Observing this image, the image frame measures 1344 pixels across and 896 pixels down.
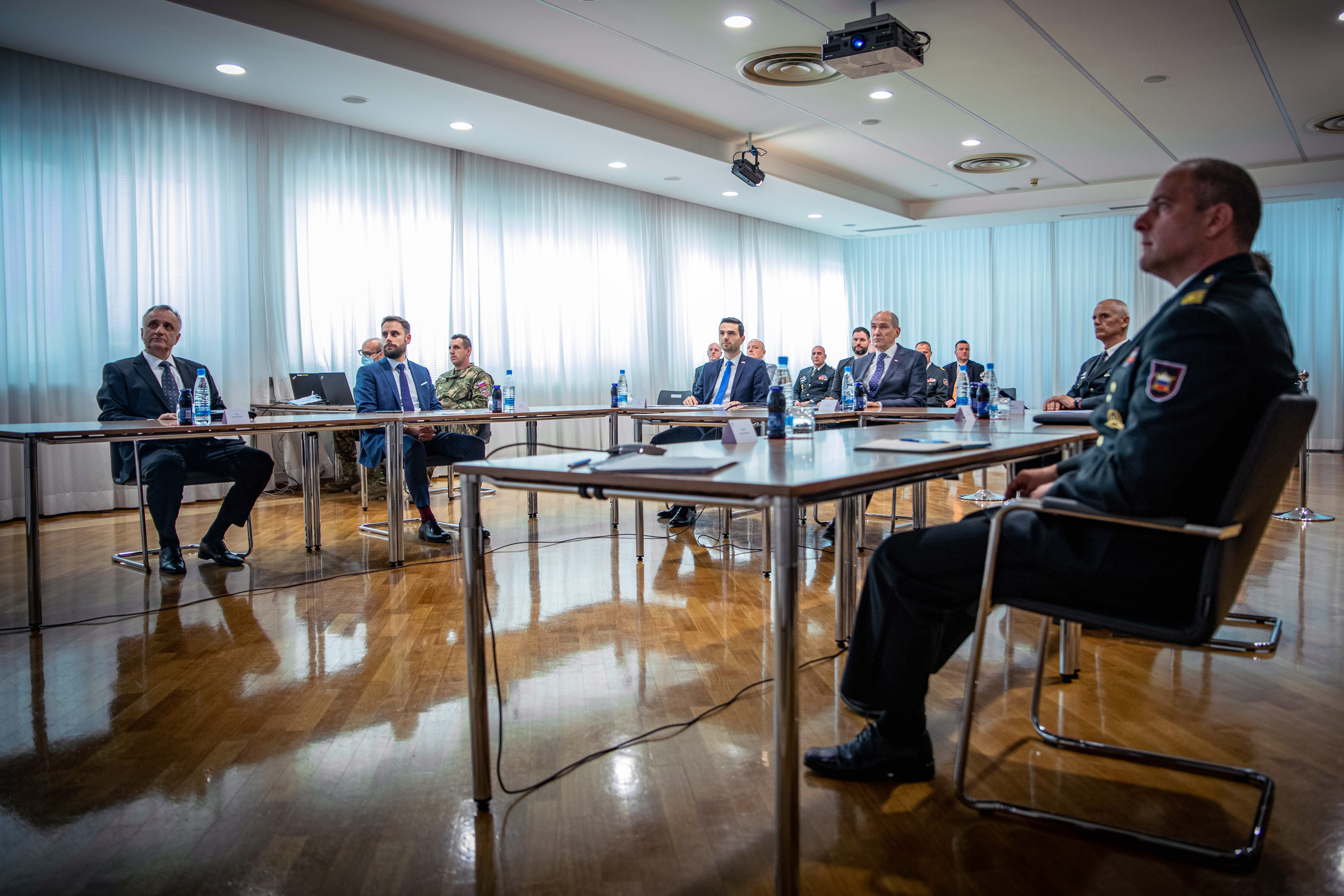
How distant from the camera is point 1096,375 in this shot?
396 cm

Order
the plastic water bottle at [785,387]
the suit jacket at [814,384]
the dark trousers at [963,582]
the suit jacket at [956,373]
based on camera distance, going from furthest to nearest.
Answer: the suit jacket at [956,373], the suit jacket at [814,384], the plastic water bottle at [785,387], the dark trousers at [963,582]

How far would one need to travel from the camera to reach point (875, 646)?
5.73ft

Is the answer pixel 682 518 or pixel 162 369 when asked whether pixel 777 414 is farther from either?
pixel 162 369

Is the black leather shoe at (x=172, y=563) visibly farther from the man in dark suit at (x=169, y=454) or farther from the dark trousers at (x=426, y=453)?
the dark trousers at (x=426, y=453)

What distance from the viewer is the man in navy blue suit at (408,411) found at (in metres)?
4.60

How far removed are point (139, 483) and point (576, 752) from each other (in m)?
3.03

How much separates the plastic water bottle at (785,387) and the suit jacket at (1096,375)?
117 cm

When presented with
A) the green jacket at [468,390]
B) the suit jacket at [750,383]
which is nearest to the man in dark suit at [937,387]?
the suit jacket at [750,383]

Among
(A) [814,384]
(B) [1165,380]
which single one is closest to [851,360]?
(A) [814,384]

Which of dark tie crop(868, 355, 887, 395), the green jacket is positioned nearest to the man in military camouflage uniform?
the green jacket

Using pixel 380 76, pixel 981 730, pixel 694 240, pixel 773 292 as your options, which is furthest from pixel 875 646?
pixel 773 292

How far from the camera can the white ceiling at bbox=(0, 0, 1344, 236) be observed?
479 centimetres

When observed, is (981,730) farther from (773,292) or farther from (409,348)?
(773,292)

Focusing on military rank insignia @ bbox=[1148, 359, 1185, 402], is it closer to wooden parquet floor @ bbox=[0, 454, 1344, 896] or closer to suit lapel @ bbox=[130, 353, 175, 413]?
wooden parquet floor @ bbox=[0, 454, 1344, 896]
